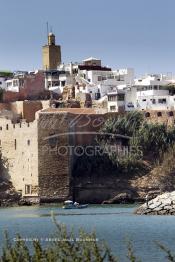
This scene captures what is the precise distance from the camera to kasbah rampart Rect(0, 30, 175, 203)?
6147cm

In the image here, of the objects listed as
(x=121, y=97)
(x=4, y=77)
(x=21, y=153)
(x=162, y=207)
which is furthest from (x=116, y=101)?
(x=162, y=207)

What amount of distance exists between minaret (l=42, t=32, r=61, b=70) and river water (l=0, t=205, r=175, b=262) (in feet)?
122

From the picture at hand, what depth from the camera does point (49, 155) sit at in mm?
61656

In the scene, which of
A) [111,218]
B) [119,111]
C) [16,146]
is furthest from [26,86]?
[111,218]

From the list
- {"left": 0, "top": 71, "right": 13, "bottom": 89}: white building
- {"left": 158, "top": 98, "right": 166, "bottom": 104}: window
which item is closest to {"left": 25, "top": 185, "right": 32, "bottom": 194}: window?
{"left": 158, "top": 98, "right": 166, "bottom": 104}: window

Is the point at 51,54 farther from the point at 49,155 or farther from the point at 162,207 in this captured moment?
the point at 162,207

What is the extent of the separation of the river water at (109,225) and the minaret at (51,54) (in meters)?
37.2

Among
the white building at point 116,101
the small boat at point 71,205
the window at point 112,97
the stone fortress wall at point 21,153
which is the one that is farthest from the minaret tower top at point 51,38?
the small boat at point 71,205

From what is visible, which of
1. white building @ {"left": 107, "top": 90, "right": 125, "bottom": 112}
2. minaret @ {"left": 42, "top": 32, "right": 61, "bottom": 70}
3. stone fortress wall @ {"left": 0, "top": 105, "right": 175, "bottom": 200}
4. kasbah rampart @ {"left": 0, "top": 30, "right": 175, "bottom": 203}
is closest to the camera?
stone fortress wall @ {"left": 0, "top": 105, "right": 175, "bottom": 200}

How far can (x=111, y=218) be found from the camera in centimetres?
4803

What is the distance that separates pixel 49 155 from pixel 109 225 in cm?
1775

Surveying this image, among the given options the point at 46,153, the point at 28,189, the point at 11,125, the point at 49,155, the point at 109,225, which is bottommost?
the point at 28,189

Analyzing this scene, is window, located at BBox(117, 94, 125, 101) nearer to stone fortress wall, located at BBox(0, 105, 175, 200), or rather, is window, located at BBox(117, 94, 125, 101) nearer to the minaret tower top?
stone fortress wall, located at BBox(0, 105, 175, 200)

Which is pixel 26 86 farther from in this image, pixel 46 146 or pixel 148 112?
pixel 46 146
